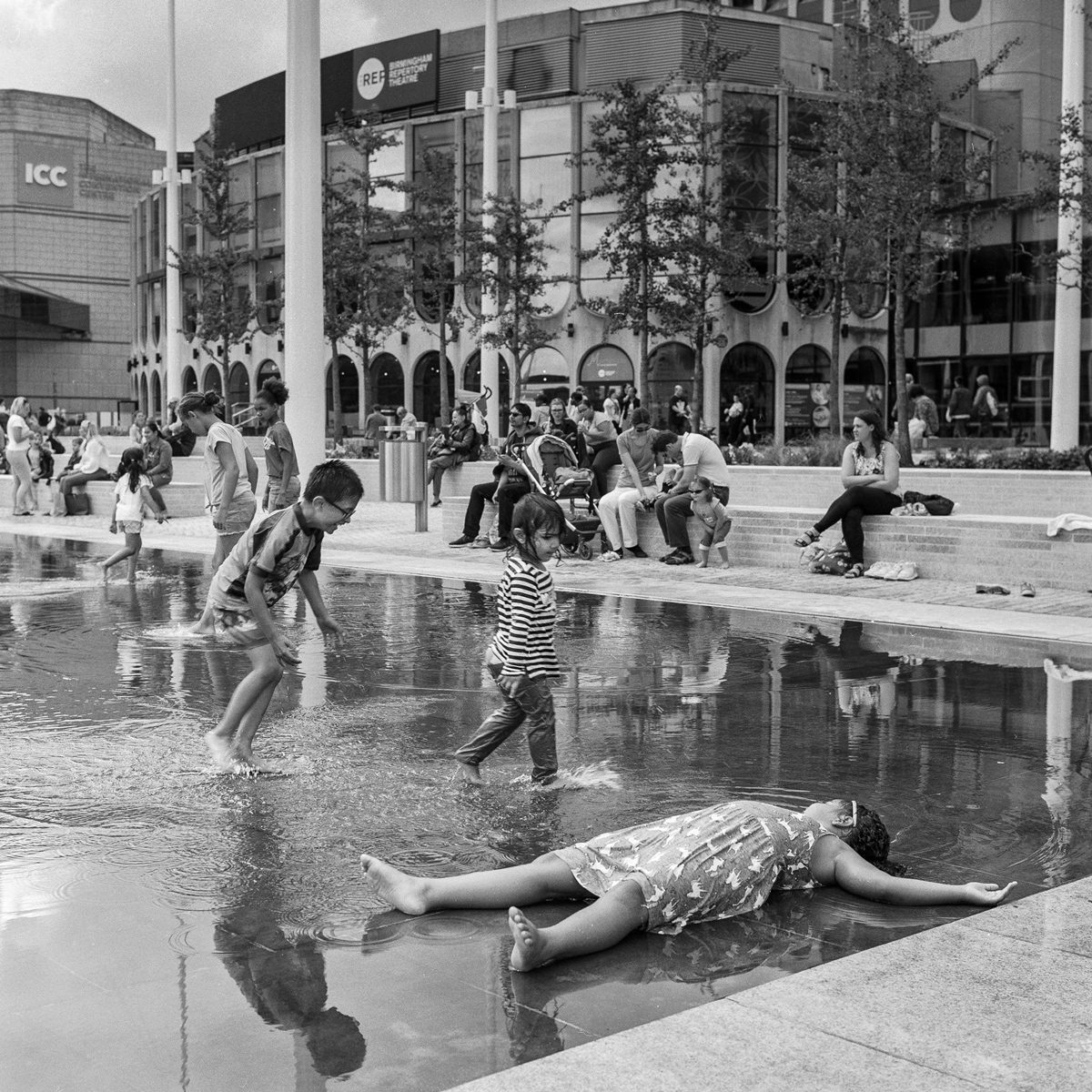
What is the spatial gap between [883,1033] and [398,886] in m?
1.61

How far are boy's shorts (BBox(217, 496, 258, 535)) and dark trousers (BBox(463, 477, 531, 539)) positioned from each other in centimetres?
561

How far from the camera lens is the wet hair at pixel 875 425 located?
1418 centimetres

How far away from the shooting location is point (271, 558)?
612cm

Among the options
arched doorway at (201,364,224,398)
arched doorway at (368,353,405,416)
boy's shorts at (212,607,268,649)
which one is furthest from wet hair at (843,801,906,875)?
arched doorway at (201,364,224,398)

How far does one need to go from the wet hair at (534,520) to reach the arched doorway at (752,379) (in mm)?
40562

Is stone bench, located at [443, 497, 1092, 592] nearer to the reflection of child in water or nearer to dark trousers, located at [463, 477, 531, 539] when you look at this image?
dark trousers, located at [463, 477, 531, 539]

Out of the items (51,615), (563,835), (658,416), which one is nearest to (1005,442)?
(658,416)

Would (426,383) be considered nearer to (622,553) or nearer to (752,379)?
(752,379)

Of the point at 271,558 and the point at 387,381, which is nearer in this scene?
the point at 271,558

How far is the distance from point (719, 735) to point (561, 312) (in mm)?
40991

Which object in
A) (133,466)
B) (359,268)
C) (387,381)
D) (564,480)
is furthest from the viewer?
(387,381)

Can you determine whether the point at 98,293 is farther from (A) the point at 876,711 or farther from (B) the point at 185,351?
(A) the point at 876,711

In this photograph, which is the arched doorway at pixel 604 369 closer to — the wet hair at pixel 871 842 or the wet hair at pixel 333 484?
the wet hair at pixel 333 484

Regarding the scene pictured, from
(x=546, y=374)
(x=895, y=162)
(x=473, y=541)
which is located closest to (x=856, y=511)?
(x=473, y=541)
